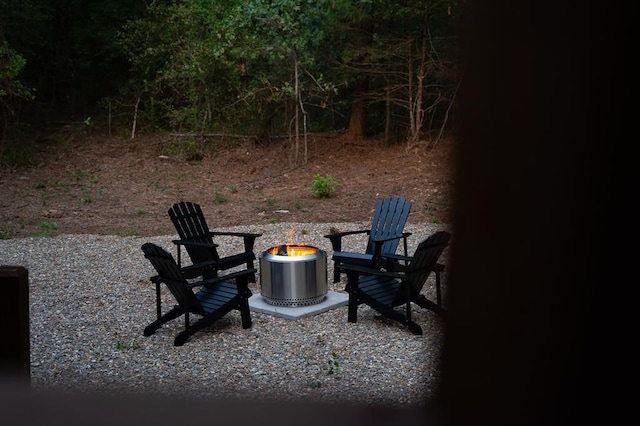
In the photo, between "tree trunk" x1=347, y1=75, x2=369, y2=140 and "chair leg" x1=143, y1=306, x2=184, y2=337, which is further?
"tree trunk" x1=347, y1=75, x2=369, y2=140

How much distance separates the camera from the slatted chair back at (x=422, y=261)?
4.82 m

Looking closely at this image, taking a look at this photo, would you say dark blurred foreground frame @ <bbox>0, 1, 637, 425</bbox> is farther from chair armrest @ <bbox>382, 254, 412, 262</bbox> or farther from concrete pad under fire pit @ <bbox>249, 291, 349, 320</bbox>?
chair armrest @ <bbox>382, 254, 412, 262</bbox>

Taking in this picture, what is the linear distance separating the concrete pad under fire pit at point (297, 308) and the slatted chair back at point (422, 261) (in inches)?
26.2

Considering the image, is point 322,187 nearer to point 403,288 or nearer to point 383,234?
point 383,234

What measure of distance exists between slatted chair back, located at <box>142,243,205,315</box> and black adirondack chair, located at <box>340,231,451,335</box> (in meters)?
1.09

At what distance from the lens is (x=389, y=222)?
623 centimetres

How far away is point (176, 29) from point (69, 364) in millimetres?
10667

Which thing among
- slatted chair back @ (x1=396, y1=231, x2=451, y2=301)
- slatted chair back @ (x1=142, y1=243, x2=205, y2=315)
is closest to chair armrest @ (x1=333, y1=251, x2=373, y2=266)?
slatted chair back @ (x1=396, y1=231, x2=451, y2=301)

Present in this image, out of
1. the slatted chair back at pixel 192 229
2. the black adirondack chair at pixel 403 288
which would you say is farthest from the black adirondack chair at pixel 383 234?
the slatted chair back at pixel 192 229

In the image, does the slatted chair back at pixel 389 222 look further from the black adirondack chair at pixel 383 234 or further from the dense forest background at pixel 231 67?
the dense forest background at pixel 231 67

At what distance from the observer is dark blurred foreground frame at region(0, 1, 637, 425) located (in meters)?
0.79

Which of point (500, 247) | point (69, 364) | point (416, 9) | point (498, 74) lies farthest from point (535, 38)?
point (416, 9)

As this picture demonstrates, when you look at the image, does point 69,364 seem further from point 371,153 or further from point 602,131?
point 371,153

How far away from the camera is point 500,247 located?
0.83 m
